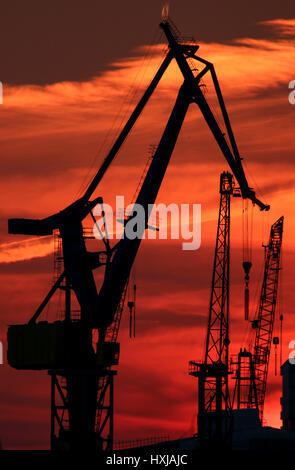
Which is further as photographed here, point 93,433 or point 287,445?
point 287,445

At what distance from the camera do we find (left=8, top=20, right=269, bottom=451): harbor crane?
105 meters

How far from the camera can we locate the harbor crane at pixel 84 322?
4126 inches

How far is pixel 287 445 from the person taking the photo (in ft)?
389

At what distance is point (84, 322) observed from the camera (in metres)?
105

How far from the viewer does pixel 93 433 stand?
105 m

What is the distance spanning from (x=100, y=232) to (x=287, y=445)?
28473 mm
